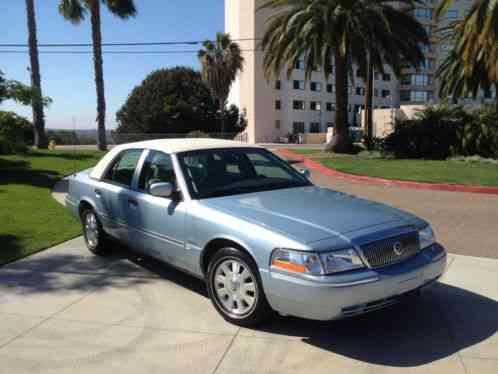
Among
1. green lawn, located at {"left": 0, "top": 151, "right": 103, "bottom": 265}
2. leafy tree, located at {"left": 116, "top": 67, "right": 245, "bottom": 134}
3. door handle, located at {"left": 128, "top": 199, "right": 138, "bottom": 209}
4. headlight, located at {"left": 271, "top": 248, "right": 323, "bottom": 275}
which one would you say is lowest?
green lawn, located at {"left": 0, "top": 151, "right": 103, "bottom": 265}

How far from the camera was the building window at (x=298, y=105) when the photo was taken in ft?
216

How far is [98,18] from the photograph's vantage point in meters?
28.3

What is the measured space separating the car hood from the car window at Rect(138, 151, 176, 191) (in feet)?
2.57

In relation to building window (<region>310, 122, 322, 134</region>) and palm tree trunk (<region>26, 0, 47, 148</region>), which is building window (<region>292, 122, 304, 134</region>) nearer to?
building window (<region>310, 122, 322, 134</region>)

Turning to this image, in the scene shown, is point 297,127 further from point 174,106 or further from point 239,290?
point 239,290

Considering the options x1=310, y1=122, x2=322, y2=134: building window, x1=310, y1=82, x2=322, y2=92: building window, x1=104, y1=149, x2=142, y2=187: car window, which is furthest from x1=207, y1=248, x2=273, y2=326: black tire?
x1=310, y1=82, x2=322, y2=92: building window

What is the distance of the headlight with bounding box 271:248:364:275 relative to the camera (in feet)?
11.9

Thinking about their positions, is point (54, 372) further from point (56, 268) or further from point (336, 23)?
point (336, 23)

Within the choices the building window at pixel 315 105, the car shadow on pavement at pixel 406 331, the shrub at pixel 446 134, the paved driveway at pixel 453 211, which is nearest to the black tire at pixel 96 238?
the car shadow on pavement at pixel 406 331

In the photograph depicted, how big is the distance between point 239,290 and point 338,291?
0.94m

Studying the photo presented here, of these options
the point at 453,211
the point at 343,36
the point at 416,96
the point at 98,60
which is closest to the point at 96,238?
the point at 453,211

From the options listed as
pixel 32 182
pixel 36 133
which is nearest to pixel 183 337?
pixel 32 182

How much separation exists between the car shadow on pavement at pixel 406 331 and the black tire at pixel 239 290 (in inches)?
7.6

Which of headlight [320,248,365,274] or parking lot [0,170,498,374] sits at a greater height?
headlight [320,248,365,274]
